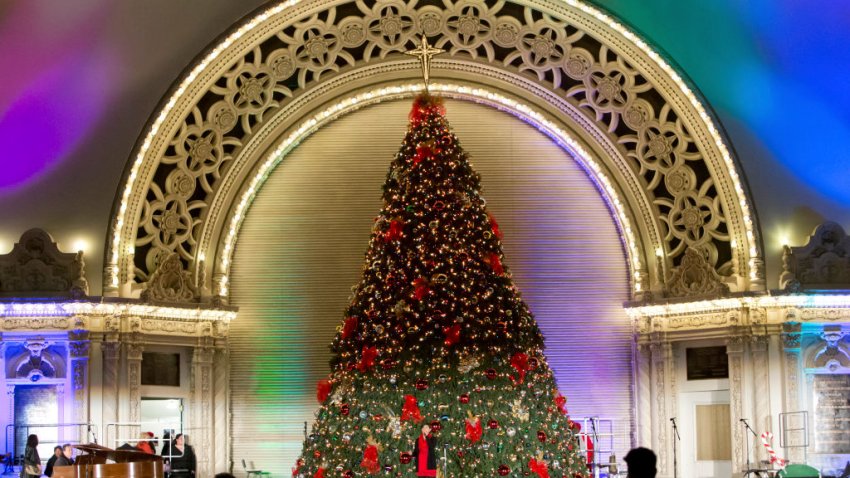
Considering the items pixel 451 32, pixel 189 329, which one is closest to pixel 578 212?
pixel 451 32

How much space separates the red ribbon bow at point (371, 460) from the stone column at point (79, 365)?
6.78m

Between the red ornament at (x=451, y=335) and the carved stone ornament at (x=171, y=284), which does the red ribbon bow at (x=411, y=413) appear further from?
the carved stone ornament at (x=171, y=284)

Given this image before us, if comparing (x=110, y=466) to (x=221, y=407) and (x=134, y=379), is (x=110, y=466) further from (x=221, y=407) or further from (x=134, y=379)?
(x=221, y=407)

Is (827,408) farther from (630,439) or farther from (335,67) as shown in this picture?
(335,67)

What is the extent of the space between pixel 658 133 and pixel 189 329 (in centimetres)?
987

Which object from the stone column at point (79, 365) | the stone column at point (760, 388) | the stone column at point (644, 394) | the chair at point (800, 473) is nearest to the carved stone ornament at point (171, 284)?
the stone column at point (79, 365)

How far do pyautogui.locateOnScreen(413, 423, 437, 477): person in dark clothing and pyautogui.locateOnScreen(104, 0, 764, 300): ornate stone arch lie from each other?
8098 millimetres

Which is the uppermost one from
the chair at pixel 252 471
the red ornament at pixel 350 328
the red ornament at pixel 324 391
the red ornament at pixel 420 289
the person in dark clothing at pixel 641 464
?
the red ornament at pixel 420 289

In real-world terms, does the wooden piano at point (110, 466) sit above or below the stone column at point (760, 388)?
below

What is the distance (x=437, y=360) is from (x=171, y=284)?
772 centimetres

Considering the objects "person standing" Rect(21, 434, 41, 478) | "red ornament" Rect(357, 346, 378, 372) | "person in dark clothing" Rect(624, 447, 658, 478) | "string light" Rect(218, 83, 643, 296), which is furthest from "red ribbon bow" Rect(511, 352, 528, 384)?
"person in dark clothing" Rect(624, 447, 658, 478)

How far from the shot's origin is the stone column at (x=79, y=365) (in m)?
24.2

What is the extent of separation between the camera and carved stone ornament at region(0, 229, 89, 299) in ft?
79.4

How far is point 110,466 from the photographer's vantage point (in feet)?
52.3
